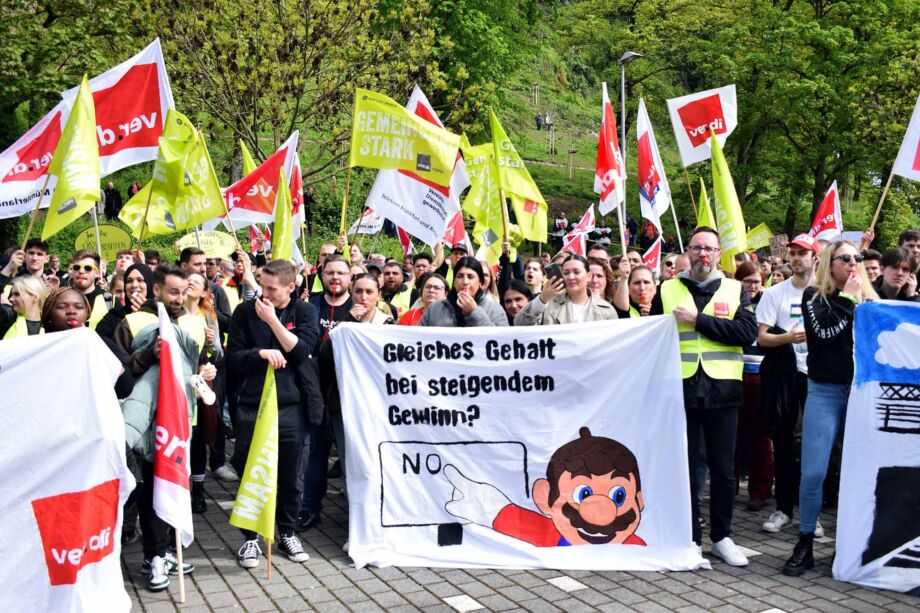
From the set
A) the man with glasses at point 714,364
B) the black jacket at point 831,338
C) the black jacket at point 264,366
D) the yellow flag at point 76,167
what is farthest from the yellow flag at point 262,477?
the black jacket at point 831,338

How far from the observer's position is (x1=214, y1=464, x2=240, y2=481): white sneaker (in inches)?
315

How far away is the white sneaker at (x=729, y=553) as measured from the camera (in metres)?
5.76

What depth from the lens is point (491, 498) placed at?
19.5ft

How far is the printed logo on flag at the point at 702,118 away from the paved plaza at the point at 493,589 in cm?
661

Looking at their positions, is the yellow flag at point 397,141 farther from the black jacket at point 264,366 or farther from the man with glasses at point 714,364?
the man with glasses at point 714,364

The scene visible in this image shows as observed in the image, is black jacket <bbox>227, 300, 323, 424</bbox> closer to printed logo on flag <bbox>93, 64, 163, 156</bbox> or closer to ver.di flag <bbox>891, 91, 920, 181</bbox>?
printed logo on flag <bbox>93, 64, 163, 156</bbox>

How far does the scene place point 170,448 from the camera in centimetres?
525

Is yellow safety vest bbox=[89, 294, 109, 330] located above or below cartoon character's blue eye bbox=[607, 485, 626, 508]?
above

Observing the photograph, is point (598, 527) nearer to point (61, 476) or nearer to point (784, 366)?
point (784, 366)

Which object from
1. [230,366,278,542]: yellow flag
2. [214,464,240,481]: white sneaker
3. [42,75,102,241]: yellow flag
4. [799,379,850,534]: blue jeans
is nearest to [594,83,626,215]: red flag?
[799,379,850,534]: blue jeans

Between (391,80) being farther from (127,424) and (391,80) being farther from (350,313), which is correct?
(127,424)

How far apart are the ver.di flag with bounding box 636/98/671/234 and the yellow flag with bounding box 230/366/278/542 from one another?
22.7ft

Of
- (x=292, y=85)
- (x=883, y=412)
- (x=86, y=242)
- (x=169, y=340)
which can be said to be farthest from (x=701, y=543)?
(x=292, y=85)

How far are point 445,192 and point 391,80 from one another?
13612 millimetres
